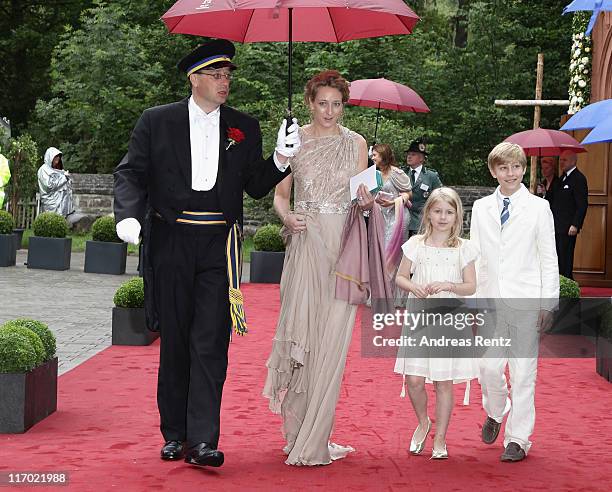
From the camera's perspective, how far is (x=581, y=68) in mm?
19344

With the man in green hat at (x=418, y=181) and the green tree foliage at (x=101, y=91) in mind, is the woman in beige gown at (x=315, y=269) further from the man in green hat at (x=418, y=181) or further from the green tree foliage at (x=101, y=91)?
the green tree foliage at (x=101, y=91)

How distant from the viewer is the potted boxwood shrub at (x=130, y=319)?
10.8 meters

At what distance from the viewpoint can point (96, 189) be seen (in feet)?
92.1

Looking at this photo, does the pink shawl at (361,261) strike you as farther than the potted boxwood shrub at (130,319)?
No

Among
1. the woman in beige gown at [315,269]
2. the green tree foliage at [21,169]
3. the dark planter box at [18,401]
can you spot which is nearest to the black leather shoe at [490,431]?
the woman in beige gown at [315,269]

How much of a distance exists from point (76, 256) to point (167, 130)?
16.4 m

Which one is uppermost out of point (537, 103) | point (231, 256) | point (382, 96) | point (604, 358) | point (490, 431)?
point (537, 103)

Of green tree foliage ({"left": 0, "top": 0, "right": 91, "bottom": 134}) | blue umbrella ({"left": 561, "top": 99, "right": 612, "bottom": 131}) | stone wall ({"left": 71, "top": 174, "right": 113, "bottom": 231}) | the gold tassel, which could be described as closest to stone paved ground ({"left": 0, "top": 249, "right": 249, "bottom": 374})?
the gold tassel

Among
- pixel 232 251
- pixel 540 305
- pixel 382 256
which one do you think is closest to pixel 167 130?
pixel 232 251

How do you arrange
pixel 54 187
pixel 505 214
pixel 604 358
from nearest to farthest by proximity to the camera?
pixel 505 214, pixel 604 358, pixel 54 187

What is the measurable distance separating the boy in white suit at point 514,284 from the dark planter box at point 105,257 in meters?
12.6

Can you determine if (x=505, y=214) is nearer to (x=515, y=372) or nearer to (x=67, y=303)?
(x=515, y=372)

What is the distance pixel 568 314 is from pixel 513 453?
5361 mm

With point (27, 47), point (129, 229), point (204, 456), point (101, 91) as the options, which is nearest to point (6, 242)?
point (101, 91)
